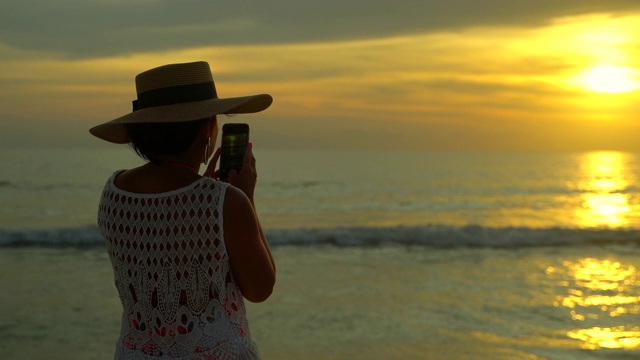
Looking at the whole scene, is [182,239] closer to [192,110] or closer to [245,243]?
[245,243]

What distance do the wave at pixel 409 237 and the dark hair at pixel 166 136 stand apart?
1540cm

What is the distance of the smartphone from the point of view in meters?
2.08

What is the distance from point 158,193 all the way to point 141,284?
25 centimetres

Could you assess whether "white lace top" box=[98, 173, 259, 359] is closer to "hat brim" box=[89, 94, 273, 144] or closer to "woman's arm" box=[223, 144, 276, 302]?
"woman's arm" box=[223, 144, 276, 302]

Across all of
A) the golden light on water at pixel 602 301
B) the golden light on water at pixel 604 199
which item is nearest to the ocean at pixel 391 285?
the golden light on water at pixel 602 301

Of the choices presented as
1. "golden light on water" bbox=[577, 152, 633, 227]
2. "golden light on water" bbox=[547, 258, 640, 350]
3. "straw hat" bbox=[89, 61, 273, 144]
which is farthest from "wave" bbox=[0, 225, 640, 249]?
"straw hat" bbox=[89, 61, 273, 144]

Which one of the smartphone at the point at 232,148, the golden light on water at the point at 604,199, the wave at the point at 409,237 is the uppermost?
the smartphone at the point at 232,148

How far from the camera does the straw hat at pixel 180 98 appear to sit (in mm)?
1979

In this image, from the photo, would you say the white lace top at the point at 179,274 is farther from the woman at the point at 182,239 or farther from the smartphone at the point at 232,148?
the smartphone at the point at 232,148

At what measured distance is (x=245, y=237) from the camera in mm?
1890

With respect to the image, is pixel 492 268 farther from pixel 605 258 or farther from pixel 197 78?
A: pixel 197 78

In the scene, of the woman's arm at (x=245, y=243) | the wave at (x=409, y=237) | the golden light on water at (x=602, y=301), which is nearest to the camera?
the woman's arm at (x=245, y=243)

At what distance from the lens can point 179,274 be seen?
1.95 meters

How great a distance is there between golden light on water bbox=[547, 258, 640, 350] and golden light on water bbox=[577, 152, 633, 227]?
34.0 ft
